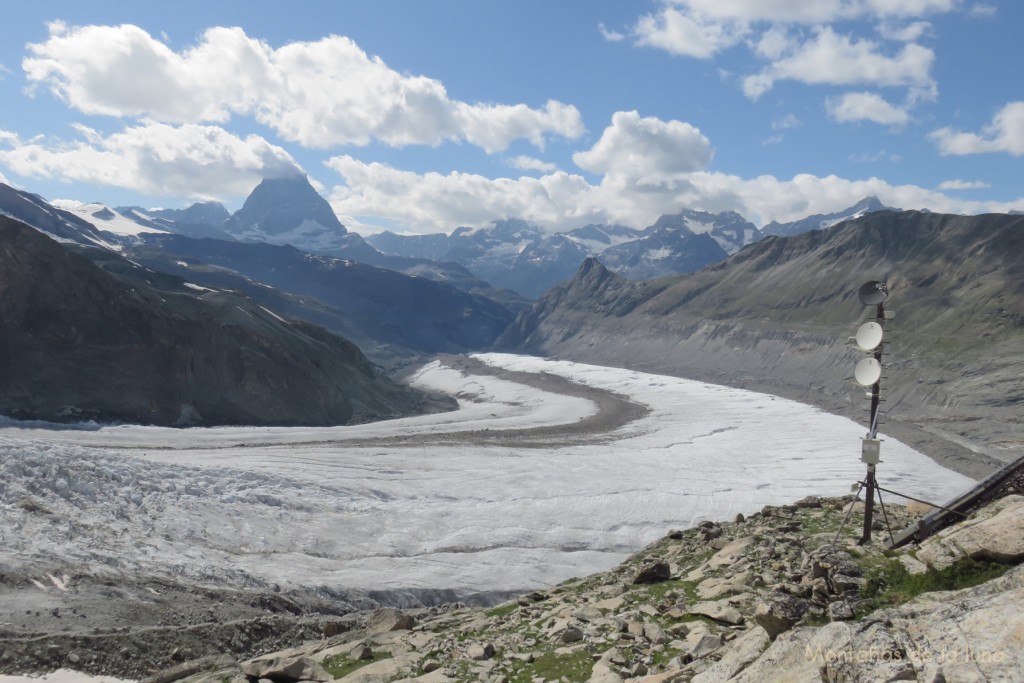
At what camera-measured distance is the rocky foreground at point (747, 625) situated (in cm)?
859

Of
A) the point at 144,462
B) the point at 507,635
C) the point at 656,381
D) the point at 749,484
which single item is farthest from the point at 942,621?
the point at 656,381

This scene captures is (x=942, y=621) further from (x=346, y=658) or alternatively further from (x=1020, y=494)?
(x=346, y=658)

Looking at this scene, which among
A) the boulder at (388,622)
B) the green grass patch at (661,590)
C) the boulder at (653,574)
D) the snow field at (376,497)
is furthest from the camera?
the snow field at (376,497)

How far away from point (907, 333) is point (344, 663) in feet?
459

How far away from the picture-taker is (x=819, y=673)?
8555 mm

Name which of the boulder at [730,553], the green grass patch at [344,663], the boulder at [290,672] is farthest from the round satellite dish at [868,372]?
the boulder at [290,672]

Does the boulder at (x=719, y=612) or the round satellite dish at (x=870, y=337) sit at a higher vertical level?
the round satellite dish at (x=870, y=337)

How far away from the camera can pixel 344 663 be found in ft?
52.6

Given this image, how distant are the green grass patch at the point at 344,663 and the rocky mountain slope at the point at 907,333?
193ft

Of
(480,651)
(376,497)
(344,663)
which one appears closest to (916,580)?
(480,651)

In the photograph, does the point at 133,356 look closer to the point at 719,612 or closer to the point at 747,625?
the point at 719,612

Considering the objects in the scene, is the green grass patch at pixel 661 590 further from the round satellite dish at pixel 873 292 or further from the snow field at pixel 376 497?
the snow field at pixel 376 497

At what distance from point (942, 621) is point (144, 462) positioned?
1468 inches

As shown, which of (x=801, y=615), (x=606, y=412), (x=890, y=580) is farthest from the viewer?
(x=606, y=412)
